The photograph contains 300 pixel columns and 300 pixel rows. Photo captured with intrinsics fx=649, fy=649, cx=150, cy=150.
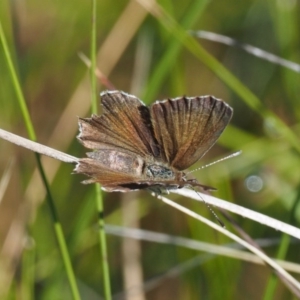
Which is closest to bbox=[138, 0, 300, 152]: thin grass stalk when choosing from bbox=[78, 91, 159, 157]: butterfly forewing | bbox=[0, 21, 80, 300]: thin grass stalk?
bbox=[78, 91, 159, 157]: butterfly forewing

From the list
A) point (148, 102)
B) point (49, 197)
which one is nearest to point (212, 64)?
point (148, 102)

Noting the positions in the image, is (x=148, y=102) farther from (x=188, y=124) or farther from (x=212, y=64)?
(x=188, y=124)

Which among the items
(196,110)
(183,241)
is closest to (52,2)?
(183,241)

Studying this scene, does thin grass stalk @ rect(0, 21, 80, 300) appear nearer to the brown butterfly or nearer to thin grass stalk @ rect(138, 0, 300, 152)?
the brown butterfly

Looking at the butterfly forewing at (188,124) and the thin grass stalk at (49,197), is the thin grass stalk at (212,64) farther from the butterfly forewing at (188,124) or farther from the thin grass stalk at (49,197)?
the thin grass stalk at (49,197)

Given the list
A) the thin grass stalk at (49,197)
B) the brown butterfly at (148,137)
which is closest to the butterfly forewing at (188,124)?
the brown butterfly at (148,137)

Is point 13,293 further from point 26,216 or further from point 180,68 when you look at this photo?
point 180,68
